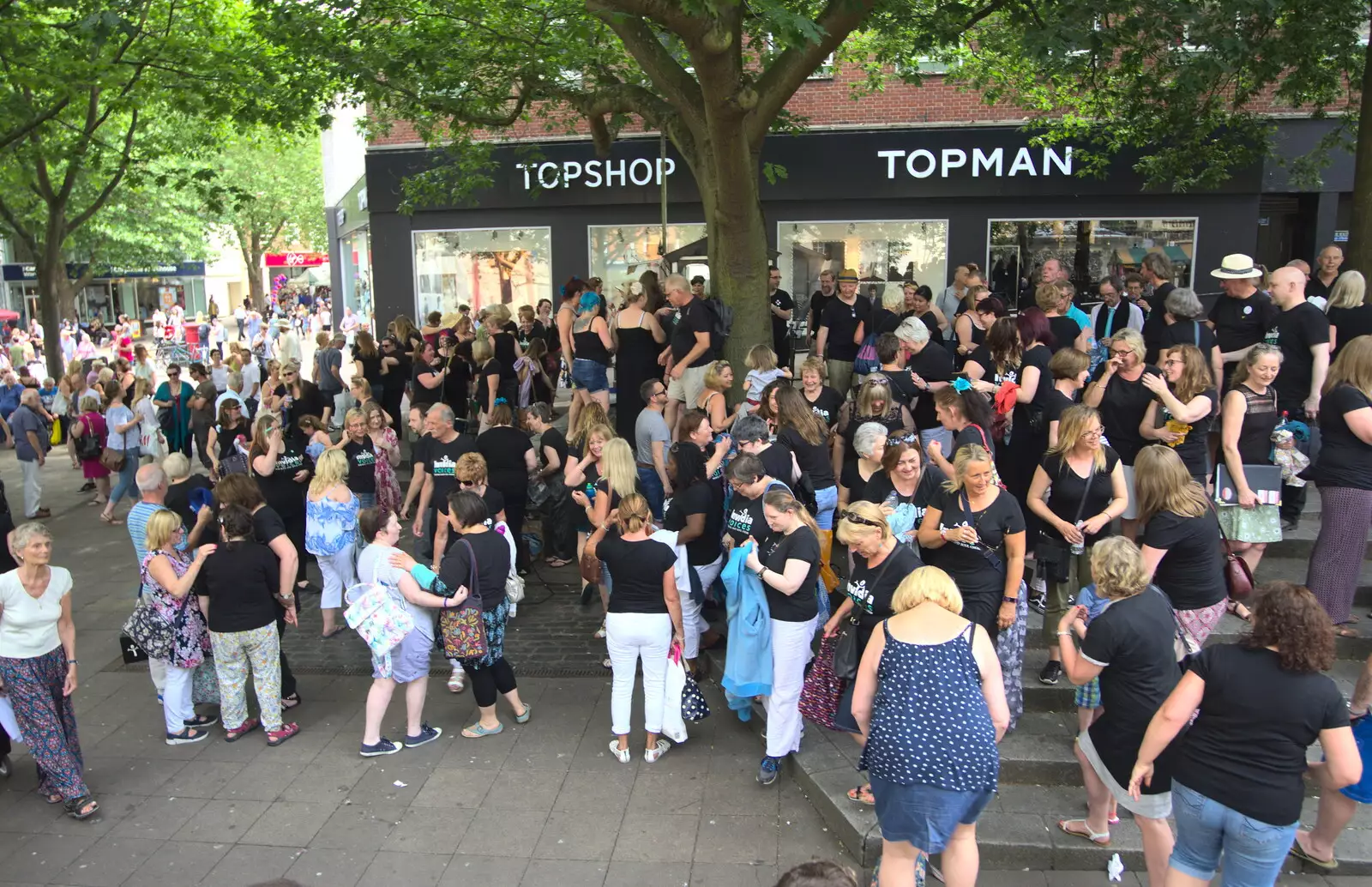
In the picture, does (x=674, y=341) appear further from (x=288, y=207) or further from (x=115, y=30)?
(x=288, y=207)

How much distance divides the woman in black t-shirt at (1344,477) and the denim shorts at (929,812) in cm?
359

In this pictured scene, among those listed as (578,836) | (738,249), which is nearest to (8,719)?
(578,836)

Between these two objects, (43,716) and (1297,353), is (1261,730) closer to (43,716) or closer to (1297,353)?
(1297,353)

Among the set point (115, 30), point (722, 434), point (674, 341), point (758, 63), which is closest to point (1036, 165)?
point (758, 63)

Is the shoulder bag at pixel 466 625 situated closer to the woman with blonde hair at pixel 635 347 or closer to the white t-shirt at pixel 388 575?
the white t-shirt at pixel 388 575

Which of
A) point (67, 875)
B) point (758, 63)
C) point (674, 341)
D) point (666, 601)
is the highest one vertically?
point (758, 63)

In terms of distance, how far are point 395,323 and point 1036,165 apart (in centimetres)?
1088

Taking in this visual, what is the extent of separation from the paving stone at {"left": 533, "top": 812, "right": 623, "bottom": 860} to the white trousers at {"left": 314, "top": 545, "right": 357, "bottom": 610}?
3.51m

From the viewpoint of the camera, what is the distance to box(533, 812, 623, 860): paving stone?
18.1ft

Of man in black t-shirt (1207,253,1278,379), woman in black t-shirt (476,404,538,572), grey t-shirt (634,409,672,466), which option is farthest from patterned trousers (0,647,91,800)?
man in black t-shirt (1207,253,1278,379)

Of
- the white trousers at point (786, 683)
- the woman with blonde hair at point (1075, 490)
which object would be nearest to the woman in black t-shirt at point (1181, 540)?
the woman with blonde hair at point (1075, 490)

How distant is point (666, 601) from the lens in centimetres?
625

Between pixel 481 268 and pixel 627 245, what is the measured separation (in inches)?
121

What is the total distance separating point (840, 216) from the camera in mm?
18625
